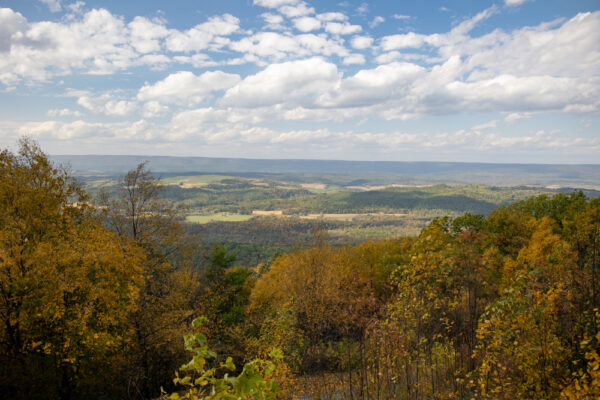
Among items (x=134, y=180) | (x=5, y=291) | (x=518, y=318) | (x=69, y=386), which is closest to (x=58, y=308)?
(x=5, y=291)

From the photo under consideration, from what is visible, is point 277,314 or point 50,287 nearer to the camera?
point 50,287

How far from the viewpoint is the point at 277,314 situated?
54.1 feet

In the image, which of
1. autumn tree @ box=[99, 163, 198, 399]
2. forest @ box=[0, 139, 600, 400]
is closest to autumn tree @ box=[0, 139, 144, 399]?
forest @ box=[0, 139, 600, 400]

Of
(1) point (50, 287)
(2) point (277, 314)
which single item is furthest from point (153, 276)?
(2) point (277, 314)

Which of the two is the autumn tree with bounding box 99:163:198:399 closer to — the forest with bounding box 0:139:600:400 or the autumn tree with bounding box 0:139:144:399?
the forest with bounding box 0:139:600:400

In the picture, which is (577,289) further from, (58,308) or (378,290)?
(378,290)

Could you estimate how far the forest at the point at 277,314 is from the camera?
588 cm

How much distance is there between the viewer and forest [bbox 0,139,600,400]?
5875mm

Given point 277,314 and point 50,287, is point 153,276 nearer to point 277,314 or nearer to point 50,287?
point 50,287

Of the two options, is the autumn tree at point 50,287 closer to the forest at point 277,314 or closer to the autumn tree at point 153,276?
the forest at point 277,314

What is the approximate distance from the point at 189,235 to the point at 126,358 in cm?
751

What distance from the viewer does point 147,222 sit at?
18500 millimetres

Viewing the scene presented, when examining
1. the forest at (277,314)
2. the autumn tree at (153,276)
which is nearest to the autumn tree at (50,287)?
the forest at (277,314)

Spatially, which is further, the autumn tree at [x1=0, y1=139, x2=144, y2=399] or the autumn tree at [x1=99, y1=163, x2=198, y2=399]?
the autumn tree at [x1=99, y1=163, x2=198, y2=399]
